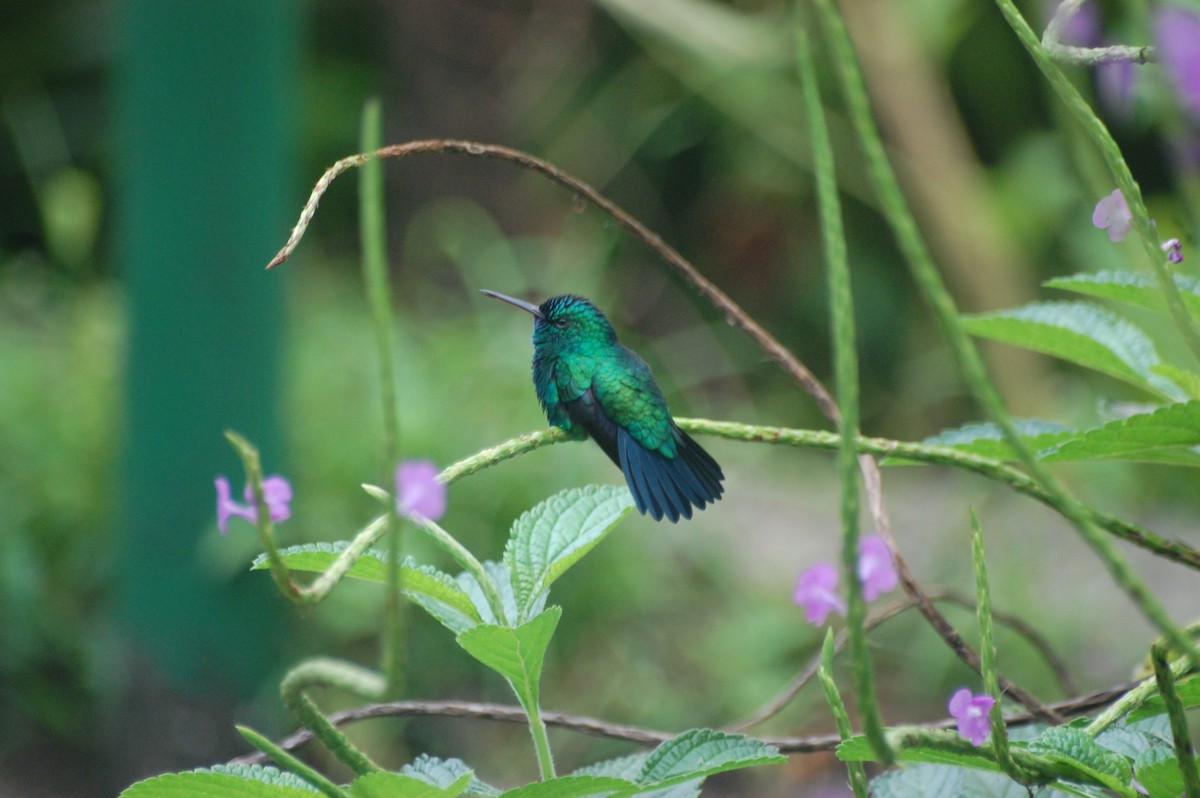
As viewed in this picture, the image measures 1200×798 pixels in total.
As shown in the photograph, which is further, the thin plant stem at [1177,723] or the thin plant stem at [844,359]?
the thin plant stem at [1177,723]

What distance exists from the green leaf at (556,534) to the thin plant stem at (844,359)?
208 mm

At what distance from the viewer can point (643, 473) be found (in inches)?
23.5

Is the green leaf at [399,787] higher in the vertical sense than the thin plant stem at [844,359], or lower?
lower

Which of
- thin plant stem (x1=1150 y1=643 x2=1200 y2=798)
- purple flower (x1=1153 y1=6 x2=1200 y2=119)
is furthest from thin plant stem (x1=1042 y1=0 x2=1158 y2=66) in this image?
thin plant stem (x1=1150 y1=643 x2=1200 y2=798)

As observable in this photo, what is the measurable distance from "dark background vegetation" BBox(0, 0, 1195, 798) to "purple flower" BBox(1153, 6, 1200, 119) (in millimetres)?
106

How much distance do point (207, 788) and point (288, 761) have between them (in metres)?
0.09

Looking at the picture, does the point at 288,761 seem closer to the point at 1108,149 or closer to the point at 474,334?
the point at 1108,149

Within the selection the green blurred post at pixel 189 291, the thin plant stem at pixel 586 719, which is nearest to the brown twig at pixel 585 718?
the thin plant stem at pixel 586 719

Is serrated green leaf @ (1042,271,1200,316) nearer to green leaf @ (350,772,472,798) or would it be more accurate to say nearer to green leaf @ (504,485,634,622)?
green leaf @ (504,485,634,622)

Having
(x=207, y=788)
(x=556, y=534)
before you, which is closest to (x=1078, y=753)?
(x=556, y=534)

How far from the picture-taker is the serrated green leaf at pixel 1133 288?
24.9 inches

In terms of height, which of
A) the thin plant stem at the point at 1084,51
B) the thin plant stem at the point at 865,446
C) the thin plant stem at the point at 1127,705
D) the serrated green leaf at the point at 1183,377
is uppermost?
the thin plant stem at the point at 1084,51

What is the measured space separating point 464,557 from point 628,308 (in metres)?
4.26

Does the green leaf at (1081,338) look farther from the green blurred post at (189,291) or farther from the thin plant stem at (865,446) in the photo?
the green blurred post at (189,291)
